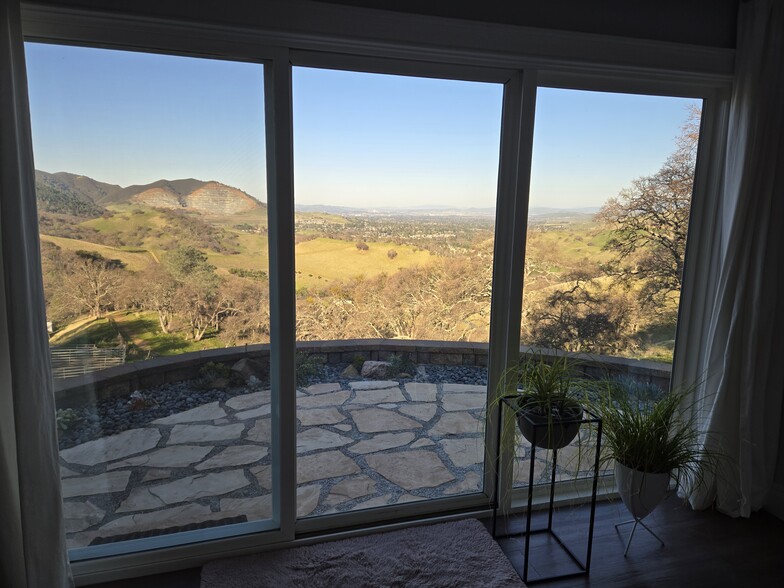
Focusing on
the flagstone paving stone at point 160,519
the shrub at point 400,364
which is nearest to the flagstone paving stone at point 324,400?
the shrub at point 400,364

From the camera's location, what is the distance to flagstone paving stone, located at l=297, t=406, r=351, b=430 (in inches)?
93.4

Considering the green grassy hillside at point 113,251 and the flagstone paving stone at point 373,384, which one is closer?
the green grassy hillside at point 113,251

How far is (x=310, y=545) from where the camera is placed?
2.31 meters

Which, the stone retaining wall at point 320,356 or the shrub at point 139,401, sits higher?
the stone retaining wall at point 320,356

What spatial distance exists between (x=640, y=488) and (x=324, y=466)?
→ 1.41m

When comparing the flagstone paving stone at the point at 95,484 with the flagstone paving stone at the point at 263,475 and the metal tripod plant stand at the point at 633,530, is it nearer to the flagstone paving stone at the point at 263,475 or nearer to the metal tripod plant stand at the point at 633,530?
the flagstone paving stone at the point at 263,475

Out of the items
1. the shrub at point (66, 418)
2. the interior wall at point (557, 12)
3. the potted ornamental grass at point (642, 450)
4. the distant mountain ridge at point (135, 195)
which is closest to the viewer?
the interior wall at point (557, 12)

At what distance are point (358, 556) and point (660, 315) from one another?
6.33ft

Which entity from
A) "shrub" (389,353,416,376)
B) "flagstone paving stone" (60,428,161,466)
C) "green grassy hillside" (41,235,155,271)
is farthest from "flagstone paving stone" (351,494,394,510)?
"green grassy hillside" (41,235,155,271)

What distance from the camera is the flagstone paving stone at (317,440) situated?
7.90 feet

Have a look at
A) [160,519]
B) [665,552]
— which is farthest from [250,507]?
[665,552]

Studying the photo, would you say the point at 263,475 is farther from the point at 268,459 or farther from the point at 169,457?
the point at 169,457

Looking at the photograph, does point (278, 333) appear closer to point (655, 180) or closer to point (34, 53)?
point (34, 53)

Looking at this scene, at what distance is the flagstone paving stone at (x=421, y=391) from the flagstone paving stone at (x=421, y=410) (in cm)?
3
